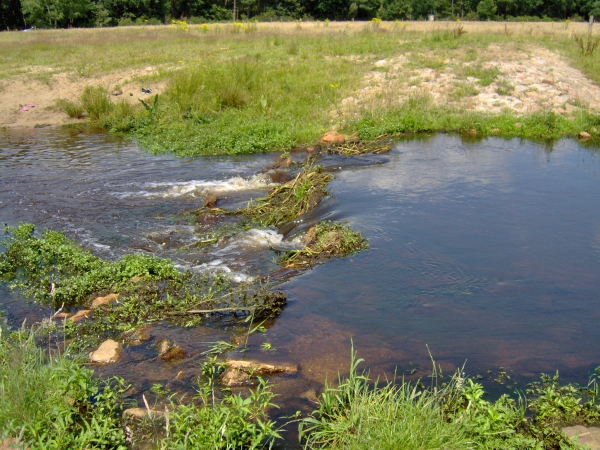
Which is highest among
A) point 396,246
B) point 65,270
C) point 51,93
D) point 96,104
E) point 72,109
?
point 51,93

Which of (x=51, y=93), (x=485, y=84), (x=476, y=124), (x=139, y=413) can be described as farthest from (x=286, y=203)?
(x=51, y=93)

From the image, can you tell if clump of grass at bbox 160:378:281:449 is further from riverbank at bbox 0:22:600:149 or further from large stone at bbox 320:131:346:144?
riverbank at bbox 0:22:600:149

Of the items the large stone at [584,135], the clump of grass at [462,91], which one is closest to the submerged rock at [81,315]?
the large stone at [584,135]

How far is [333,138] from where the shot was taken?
1155cm

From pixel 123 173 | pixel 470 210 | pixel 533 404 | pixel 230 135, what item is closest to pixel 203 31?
pixel 230 135

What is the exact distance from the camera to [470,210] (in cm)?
770

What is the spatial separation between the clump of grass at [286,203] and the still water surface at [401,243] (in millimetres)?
256

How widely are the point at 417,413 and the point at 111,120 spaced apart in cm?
1283

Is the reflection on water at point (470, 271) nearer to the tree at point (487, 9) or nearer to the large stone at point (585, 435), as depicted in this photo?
the large stone at point (585, 435)

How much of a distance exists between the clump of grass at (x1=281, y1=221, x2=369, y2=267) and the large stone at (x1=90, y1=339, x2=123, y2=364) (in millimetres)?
2232

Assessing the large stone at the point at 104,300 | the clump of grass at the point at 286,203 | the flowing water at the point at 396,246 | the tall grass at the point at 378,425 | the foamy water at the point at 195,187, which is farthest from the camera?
the foamy water at the point at 195,187

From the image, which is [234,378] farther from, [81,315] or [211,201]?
[211,201]

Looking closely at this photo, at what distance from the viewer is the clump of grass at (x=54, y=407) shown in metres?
3.27

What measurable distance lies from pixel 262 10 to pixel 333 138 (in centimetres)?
4446
